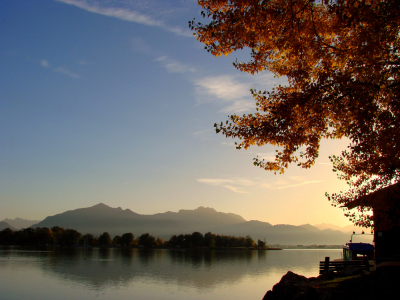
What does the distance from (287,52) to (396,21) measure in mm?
3586

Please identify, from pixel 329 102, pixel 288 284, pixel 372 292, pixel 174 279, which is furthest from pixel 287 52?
pixel 174 279

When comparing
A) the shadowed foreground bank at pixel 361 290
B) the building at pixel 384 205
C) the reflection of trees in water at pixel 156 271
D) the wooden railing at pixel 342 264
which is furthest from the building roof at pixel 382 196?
the reflection of trees in water at pixel 156 271

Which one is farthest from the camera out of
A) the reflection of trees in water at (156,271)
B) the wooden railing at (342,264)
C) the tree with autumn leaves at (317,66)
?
the reflection of trees in water at (156,271)

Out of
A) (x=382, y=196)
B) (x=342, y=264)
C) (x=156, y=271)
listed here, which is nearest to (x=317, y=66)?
(x=382, y=196)

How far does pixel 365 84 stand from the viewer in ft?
34.9

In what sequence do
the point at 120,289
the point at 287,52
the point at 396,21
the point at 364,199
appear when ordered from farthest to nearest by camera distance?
the point at 120,289 < the point at 364,199 < the point at 287,52 < the point at 396,21

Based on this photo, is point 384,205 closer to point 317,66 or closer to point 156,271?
point 317,66

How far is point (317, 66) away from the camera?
12320mm

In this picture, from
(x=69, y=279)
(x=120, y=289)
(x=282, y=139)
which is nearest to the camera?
(x=282, y=139)

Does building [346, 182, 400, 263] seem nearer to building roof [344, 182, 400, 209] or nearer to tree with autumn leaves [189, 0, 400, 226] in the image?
building roof [344, 182, 400, 209]

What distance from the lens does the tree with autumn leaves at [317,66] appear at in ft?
34.2

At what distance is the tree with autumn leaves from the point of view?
34.2 ft

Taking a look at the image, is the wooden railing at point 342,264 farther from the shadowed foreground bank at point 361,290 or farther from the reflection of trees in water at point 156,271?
the reflection of trees in water at point 156,271

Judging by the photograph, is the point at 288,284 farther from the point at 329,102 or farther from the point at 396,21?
the point at 396,21
